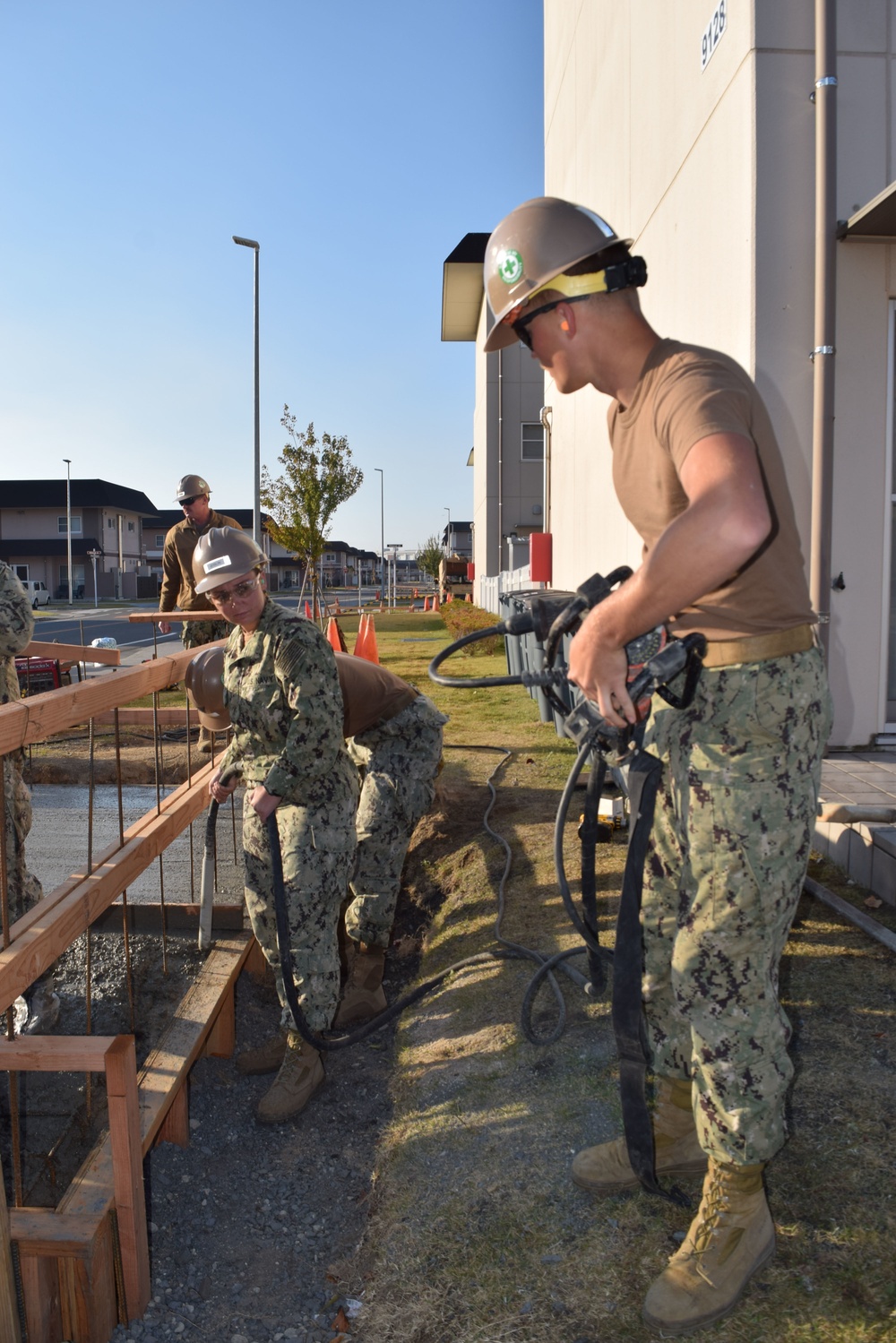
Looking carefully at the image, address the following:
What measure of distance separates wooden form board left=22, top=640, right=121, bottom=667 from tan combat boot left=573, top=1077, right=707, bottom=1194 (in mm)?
3209

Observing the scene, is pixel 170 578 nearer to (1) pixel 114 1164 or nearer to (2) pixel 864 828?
(2) pixel 864 828

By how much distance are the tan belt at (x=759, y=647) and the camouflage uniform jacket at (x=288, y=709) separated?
1964 mm

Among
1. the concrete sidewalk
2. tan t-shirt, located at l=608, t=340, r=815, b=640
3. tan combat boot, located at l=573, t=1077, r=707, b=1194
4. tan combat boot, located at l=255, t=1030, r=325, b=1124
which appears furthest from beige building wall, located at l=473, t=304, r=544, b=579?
tan t-shirt, located at l=608, t=340, r=815, b=640

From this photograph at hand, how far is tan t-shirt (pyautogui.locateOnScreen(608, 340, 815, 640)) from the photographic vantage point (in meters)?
1.77

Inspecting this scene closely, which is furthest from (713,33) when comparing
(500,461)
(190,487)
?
(500,461)

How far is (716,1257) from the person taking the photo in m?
2.00

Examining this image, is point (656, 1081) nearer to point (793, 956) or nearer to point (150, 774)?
point (793, 956)

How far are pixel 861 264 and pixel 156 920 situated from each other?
17.9 feet

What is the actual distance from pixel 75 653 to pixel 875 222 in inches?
187

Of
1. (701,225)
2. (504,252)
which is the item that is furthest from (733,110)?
(504,252)

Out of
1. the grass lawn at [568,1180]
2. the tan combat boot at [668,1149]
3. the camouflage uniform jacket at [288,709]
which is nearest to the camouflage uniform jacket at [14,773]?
the camouflage uniform jacket at [288,709]

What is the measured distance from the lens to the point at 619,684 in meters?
1.83

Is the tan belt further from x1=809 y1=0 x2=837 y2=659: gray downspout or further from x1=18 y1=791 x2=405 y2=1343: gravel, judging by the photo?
x1=809 y1=0 x2=837 y2=659: gray downspout

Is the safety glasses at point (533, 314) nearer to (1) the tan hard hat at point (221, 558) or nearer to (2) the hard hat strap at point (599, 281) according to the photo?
(2) the hard hat strap at point (599, 281)
